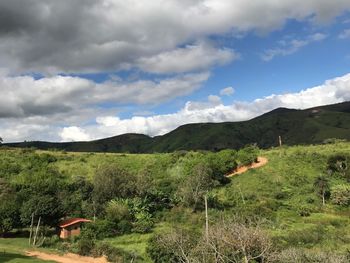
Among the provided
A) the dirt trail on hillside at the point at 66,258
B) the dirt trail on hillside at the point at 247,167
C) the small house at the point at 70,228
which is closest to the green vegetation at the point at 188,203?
the dirt trail on hillside at the point at 66,258

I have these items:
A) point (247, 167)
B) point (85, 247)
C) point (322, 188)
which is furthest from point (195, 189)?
point (247, 167)

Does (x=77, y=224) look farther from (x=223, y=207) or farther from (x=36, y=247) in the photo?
(x=223, y=207)

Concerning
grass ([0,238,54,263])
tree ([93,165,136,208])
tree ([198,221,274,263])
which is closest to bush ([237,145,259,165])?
tree ([93,165,136,208])

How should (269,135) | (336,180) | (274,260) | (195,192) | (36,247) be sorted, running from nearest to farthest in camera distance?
(274,260) → (36,247) → (195,192) → (336,180) → (269,135)

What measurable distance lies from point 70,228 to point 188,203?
15.2 metres

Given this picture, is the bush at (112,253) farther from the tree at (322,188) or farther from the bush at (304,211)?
the tree at (322,188)

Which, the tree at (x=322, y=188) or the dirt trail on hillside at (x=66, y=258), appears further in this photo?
the tree at (x=322, y=188)

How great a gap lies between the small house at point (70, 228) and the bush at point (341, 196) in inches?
1233

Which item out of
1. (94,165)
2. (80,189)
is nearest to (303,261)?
(80,189)

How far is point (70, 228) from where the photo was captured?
39.9m

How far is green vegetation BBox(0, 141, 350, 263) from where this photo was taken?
27.5 metres

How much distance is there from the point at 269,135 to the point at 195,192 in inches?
5876

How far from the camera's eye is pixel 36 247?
35594mm

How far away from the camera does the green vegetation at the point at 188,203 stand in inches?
1082
